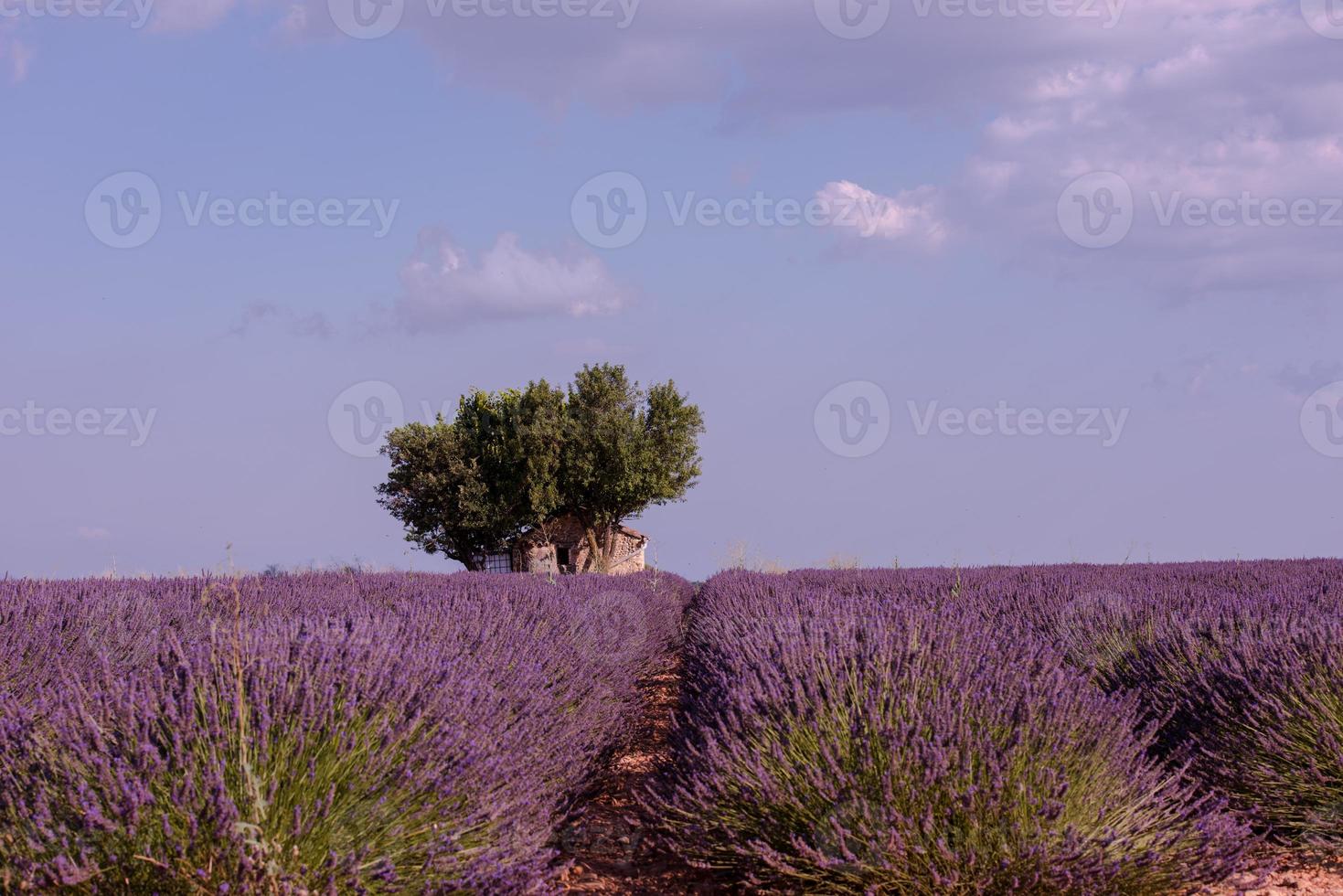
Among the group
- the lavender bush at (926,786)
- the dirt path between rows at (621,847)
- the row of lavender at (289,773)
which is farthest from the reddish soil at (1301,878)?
the row of lavender at (289,773)

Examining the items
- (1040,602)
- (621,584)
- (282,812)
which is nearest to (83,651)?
(282,812)

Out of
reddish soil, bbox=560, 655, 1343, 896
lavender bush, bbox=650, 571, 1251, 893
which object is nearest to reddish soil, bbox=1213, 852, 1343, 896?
reddish soil, bbox=560, 655, 1343, 896

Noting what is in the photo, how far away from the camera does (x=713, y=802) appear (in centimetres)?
342

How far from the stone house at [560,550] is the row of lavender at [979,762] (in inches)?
990

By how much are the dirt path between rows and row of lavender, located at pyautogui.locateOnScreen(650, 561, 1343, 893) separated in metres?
0.20

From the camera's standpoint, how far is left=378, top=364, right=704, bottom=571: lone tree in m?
29.3

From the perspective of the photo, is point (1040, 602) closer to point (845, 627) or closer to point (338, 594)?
point (845, 627)

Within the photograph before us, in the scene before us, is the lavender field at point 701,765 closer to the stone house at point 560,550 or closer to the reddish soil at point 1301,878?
the reddish soil at point 1301,878

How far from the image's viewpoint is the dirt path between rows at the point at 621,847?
12.6 feet

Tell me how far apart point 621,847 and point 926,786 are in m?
1.81

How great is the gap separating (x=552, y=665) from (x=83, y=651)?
2.73 m

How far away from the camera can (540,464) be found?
1141 inches

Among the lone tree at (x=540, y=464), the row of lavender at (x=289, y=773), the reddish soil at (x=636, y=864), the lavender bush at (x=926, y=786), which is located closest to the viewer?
the row of lavender at (x=289, y=773)

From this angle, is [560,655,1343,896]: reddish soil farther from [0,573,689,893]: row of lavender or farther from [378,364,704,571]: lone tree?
[378,364,704,571]: lone tree
